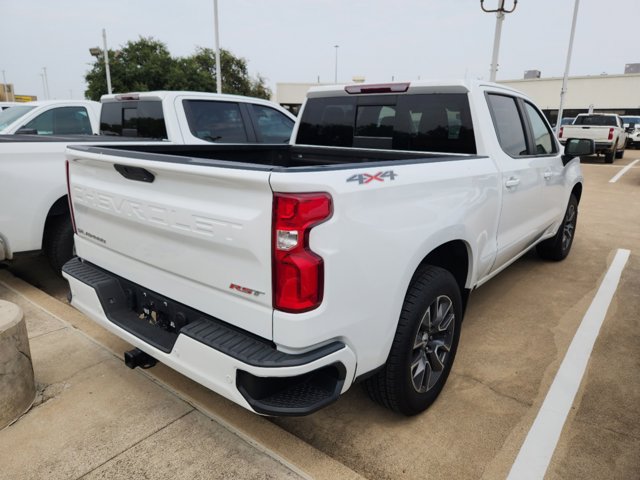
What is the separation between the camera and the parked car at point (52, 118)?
6621 millimetres

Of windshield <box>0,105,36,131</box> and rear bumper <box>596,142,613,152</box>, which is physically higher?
windshield <box>0,105,36,131</box>

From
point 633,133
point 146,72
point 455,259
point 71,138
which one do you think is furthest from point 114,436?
point 146,72

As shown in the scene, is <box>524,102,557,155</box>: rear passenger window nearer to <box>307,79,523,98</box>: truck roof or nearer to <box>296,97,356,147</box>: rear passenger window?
<box>307,79,523,98</box>: truck roof

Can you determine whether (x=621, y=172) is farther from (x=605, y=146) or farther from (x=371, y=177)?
(x=371, y=177)

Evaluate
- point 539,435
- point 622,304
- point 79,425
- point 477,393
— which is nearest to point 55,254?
point 79,425

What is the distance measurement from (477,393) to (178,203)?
2183mm

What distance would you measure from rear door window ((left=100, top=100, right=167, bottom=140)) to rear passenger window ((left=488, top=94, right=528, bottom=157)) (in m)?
3.76

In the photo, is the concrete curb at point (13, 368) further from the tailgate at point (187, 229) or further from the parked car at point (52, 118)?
the parked car at point (52, 118)

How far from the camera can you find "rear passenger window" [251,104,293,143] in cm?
617

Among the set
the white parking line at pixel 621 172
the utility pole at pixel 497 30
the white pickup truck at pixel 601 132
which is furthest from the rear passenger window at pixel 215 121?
the white pickup truck at pixel 601 132

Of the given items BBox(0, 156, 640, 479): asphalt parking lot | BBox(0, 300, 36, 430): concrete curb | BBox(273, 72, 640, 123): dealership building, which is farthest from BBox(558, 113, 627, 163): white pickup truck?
BBox(273, 72, 640, 123): dealership building

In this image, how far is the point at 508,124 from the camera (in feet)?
11.9

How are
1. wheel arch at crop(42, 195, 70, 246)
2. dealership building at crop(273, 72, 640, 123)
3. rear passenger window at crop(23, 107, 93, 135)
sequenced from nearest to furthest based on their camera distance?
wheel arch at crop(42, 195, 70, 246), rear passenger window at crop(23, 107, 93, 135), dealership building at crop(273, 72, 640, 123)

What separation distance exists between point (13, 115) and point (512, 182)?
23.0 ft
